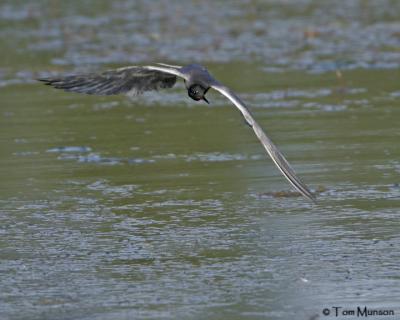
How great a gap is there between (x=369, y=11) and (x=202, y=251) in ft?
48.1

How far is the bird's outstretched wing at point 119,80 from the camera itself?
736 centimetres

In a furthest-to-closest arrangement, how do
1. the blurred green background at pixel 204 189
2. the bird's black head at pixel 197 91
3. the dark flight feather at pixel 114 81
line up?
the dark flight feather at pixel 114 81 → the bird's black head at pixel 197 91 → the blurred green background at pixel 204 189

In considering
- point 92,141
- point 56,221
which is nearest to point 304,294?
point 56,221

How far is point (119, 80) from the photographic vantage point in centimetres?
757

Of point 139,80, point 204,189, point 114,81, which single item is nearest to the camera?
point 114,81

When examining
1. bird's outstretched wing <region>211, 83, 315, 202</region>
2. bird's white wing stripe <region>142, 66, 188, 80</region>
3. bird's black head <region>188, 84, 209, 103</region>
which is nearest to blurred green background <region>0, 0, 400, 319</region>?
bird's outstretched wing <region>211, 83, 315, 202</region>

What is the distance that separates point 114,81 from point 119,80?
0.12 feet

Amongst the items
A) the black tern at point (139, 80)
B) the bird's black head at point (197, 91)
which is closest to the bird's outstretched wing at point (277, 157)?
the black tern at point (139, 80)

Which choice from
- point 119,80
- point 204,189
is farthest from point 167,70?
point 204,189

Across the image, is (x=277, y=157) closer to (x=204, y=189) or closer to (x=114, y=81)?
(x=114, y=81)

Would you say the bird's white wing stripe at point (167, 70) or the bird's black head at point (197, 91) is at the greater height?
the bird's white wing stripe at point (167, 70)

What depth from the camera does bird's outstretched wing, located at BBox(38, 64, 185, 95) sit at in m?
7.36

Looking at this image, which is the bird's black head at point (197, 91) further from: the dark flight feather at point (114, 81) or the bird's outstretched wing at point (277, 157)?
the bird's outstretched wing at point (277, 157)

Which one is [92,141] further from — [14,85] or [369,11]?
[369,11]
